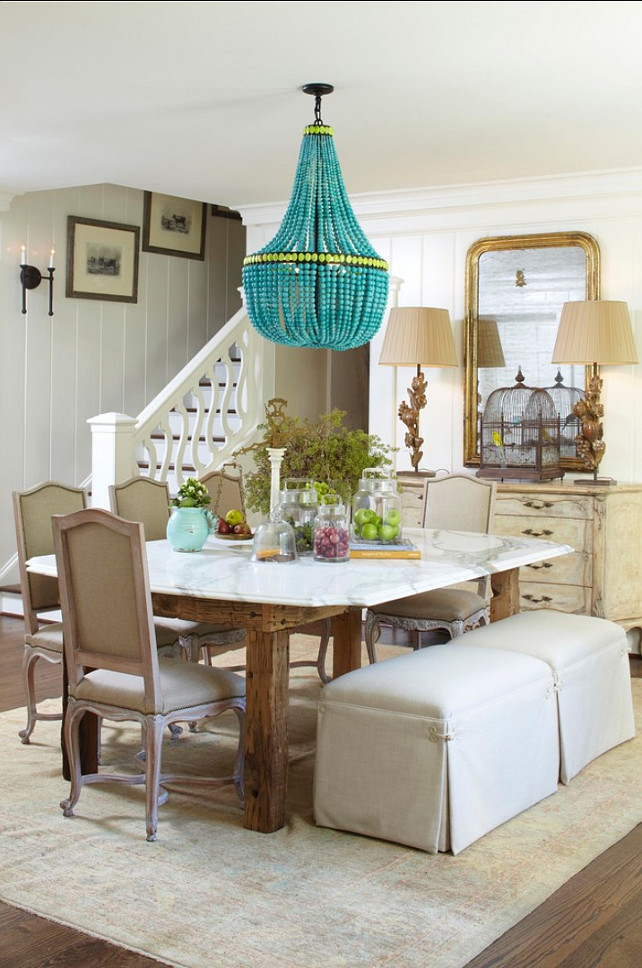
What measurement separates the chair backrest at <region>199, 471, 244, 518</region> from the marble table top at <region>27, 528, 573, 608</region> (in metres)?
0.66

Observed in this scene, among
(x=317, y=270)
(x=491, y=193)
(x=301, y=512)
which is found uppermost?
(x=491, y=193)

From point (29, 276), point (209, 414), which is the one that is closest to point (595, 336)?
point (209, 414)

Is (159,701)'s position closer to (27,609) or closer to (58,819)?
(58,819)

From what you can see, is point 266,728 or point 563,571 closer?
point 266,728

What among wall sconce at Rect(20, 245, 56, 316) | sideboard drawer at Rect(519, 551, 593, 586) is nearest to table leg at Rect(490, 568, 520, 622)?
sideboard drawer at Rect(519, 551, 593, 586)

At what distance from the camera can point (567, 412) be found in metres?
6.02

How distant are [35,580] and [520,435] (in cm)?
302

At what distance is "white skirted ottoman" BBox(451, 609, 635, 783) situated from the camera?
3742 millimetres

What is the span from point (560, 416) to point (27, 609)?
3218 mm

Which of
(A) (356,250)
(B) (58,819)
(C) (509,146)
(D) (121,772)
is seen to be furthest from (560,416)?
(B) (58,819)

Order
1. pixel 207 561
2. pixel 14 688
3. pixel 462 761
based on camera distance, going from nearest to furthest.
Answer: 1. pixel 462 761
2. pixel 207 561
3. pixel 14 688

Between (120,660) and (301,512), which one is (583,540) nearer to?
(301,512)

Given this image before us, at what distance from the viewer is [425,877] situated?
116 inches

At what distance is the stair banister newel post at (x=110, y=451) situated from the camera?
6.16 metres
